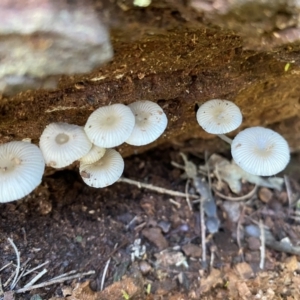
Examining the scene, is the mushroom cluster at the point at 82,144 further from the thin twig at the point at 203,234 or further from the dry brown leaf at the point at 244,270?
the dry brown leaf at the point at 244,270

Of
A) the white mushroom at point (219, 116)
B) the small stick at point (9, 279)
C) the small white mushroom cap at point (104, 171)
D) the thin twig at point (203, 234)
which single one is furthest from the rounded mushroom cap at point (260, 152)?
the small stick at point (9, 279)

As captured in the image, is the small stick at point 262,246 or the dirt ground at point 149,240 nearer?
the dirt ground at point 149,240

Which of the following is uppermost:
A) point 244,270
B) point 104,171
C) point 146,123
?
point 146,123

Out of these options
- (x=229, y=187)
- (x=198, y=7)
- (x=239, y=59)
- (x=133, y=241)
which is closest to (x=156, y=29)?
(x=198, y=7)

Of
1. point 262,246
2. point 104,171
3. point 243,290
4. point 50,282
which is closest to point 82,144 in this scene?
point 104,171

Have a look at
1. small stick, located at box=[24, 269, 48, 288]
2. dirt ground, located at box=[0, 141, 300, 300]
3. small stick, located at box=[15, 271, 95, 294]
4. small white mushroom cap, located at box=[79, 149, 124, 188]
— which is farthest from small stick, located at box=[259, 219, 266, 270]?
small stick, located at box=[24, 269, 48, 288]

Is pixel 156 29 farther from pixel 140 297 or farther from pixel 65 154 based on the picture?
pixel 140 297

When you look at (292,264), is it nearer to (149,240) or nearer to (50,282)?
(149,240)

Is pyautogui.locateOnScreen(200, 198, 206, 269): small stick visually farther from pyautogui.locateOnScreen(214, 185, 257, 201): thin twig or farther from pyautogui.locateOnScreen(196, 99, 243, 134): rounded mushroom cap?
pyautogui.locateOnScreen(196, 99, 243, 134): rounded mushroom cap

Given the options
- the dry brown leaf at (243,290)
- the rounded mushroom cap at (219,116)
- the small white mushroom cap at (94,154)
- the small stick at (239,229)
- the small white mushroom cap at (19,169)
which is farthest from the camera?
the small stick at (239,229)
